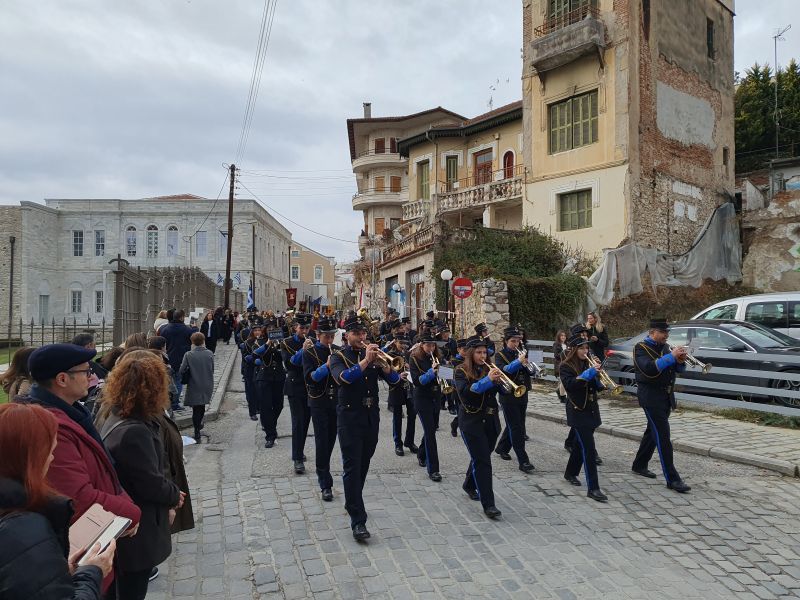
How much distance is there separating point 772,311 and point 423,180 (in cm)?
2347

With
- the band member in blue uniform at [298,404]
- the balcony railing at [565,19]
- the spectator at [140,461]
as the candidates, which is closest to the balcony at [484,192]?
the balcony railing at [565,19]

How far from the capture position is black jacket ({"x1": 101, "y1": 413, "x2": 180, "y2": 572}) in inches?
137

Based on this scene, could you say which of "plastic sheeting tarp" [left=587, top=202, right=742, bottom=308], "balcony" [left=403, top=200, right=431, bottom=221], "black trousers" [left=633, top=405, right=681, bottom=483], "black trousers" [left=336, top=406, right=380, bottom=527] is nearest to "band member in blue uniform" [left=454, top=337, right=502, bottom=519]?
"black trousers" [left=336, top=406, right=380, bottom=527]

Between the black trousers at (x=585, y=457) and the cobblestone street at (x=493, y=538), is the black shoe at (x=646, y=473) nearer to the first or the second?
the cobblestone street at (x=493, y=538)

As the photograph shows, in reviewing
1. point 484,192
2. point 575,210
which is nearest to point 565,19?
point 575,210

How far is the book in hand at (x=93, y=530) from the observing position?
240 centimetres

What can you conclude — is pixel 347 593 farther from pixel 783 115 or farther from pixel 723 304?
pixel 783 115

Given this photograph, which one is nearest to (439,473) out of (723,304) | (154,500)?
(154,500)

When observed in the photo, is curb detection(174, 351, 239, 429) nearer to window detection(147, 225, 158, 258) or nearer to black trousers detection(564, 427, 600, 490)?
black trousers detection(564, 427, 600, 490)

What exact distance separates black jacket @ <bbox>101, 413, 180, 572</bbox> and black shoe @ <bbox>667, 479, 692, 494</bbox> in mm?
5883

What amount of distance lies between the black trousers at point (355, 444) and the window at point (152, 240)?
2123 inches

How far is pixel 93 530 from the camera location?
250 cm

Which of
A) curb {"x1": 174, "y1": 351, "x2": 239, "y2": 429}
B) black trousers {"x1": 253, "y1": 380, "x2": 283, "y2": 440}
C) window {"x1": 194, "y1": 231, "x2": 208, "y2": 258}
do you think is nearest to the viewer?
A: black trousers {"x1": 253, "y1": 380, "x2": 283, "y2": 440}

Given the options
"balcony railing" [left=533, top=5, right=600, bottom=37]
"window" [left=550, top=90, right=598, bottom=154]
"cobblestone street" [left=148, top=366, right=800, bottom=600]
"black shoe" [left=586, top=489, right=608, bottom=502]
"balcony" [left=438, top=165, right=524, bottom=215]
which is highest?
"balcony railing" [left=533, top=5, right=600, bottom=37]
